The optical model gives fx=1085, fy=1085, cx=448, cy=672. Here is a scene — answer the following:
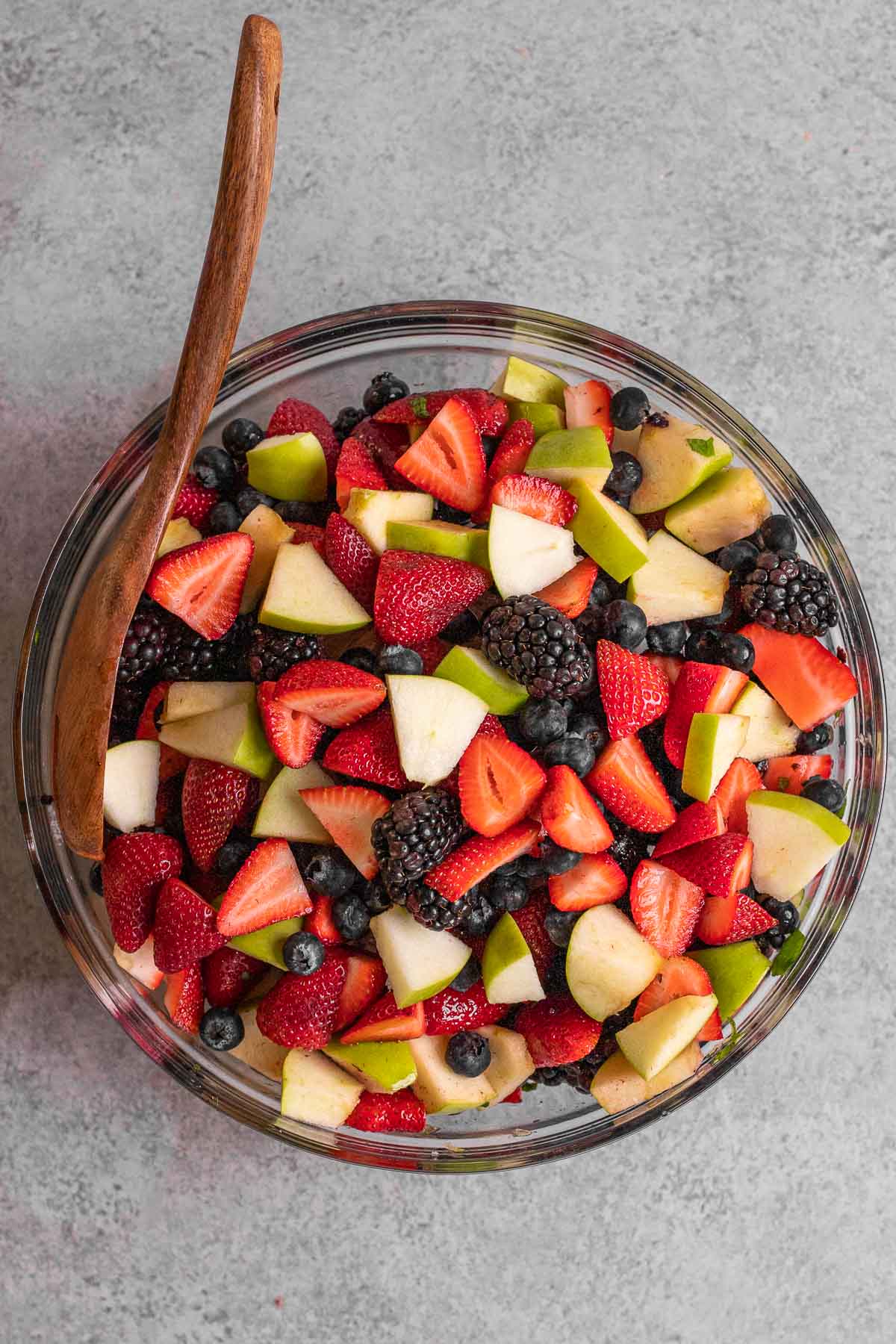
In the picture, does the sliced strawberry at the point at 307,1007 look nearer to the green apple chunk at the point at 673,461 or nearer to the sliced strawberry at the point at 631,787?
the sliced strawberry at the point at 631,787

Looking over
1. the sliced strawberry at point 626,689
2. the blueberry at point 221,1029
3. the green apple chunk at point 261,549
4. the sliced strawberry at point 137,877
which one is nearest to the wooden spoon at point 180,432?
the sliced strawberry at point 137,877

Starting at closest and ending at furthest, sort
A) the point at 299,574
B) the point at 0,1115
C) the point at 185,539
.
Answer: the point at 299,574 < the point at 185,539 < the point at 0,1115

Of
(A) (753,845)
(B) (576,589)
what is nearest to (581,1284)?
(A) (753,845)

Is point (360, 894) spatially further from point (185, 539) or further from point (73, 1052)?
point (73, 1052)

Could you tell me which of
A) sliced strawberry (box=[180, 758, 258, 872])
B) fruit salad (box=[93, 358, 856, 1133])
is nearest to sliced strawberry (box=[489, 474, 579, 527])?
fruit salad (box=[93, 358, 856, 1133])

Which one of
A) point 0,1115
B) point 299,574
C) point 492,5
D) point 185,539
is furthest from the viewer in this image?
point 492,5

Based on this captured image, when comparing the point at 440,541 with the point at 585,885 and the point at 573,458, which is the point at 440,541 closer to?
the point at 573,458
